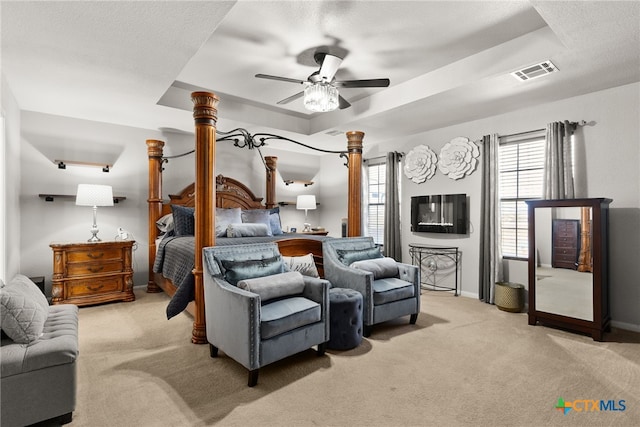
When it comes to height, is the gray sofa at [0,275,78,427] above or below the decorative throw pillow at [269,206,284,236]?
below

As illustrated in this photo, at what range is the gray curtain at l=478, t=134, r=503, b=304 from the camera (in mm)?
4324

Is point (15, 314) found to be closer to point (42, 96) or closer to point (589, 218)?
point (42, 96)

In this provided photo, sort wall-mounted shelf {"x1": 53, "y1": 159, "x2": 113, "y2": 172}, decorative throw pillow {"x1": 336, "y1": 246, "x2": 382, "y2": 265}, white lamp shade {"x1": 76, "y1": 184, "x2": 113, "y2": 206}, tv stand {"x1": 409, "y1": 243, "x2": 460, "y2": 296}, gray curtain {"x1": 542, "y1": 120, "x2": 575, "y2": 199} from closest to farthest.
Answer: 1. decorative throw pillow {"x1": 336, "y1": 246, "x2": 382, "y2": 265}
2. gray curtain {"x1": 542, "y1": 120, "x2": 575, "y2": 199}
3. white lamp shade {"x1": 76, "y1": 184, "x2": 113, "y2": 206}
4. wall-mounted shelf {"x1": 53, "y1": 159, "x2": 113, "y2": 172}
5. tv stand {"x1": 409, "y1": 243, "x2": 460, "y2": 296}

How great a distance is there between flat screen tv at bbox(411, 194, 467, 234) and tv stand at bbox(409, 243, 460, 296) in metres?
0.28

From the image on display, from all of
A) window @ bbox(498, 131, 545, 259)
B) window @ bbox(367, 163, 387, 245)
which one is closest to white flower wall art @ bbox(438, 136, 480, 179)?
window @ bbox(498, 131, 545, 259)

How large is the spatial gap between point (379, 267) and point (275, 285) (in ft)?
4.35

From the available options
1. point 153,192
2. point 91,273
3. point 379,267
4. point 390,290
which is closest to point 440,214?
point 379,267

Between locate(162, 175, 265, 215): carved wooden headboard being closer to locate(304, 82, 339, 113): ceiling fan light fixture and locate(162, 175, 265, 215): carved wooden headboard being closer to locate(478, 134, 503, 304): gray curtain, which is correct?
locate(304, 82, 339, 113): ceiling fan light fixture

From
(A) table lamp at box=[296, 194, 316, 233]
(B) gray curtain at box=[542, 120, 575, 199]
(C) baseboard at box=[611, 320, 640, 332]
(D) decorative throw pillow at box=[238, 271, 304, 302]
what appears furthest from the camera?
(A) table lamp at box=[296, 194, 316, 233]

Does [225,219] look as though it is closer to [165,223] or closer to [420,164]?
[165,223]

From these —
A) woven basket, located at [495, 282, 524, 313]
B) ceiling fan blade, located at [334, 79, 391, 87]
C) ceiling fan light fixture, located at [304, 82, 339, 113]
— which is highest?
ceiling fan blade, located at [334, 79, 391, 87]

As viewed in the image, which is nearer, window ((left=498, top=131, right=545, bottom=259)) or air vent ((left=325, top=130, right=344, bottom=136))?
window ((left=498, top=131, right=545, bottom=259))

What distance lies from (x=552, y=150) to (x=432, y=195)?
1724 mm

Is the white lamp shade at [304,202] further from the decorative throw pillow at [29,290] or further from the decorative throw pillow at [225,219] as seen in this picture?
the decorative throw pillow at [29,290]
